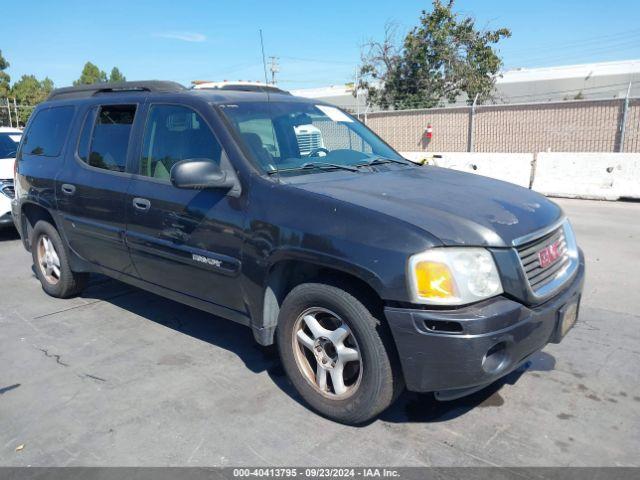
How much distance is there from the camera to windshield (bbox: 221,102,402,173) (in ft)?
12.0

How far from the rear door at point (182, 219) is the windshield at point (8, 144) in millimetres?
6648


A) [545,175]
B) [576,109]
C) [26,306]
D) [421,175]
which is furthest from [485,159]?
[26,306]

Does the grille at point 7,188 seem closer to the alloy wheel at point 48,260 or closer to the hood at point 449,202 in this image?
the alloy wheel at point 48,260

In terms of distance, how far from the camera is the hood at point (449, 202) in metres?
2.79

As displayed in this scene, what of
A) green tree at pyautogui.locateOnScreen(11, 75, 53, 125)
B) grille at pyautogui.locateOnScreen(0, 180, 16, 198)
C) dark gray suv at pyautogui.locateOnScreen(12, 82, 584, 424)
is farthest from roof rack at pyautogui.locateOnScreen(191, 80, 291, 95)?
green tree at pyautogui.locateOnScreen(11, 75, 53, 125)

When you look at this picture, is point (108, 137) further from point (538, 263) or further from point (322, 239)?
point (538, 263)

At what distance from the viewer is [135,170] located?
163 inches

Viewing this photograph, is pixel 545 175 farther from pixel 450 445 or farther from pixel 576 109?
pixel 450 445

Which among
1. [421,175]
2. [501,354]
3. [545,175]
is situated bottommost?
[545,175]

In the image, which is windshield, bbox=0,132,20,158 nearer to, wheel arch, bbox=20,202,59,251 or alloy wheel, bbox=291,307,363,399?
wheel arch, bbox=20,202,59,251

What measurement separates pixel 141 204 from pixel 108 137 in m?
0.91

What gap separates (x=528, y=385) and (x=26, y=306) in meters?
4.63

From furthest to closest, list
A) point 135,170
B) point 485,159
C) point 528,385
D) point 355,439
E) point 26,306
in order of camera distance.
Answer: point 485,159 < point 26,306 < point 135,170 < point 528,385 < point 355,439

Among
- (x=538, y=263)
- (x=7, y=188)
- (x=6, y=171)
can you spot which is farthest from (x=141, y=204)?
(x=6, y=171)
